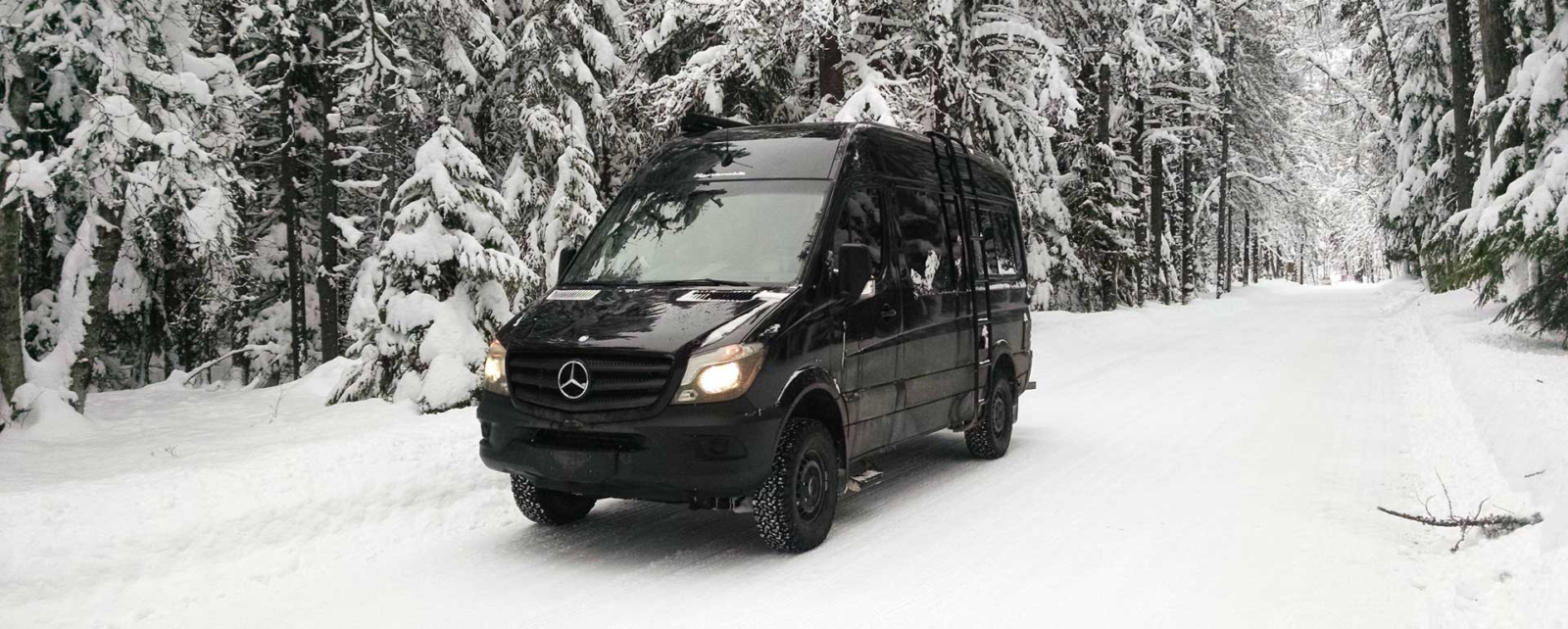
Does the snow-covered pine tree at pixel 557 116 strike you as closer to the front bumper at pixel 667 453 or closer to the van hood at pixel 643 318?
the van hood at pixel 643 318

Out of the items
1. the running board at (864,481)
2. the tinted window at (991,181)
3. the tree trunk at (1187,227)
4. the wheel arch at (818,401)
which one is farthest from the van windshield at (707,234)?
the tree trunk at (1187,227)

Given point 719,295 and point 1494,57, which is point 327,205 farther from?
point 1494,57

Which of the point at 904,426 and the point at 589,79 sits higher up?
the point at 589,79

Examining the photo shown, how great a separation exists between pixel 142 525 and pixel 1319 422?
31.7 feet

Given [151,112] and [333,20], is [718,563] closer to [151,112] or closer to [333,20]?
[151,112]

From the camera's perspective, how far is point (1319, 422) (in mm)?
10047

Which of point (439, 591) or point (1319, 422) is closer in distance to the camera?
point (439, 591)

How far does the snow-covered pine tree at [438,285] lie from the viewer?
35.5ft

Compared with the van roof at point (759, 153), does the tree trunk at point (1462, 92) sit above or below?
above

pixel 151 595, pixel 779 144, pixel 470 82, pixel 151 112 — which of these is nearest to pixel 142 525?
pixel 151 595

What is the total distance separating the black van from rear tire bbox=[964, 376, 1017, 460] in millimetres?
360

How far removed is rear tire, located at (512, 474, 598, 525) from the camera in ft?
20.6

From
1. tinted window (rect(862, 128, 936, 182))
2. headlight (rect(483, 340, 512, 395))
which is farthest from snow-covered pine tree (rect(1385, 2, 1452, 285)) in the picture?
headlight (rect(483, 340, 512, 395))

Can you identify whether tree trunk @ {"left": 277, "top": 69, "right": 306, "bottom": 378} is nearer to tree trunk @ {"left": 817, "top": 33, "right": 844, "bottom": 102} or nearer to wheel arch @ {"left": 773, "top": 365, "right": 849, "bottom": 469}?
tree trunk @ {"left": 817, "top": 33, "right": 844, "bottom": 102}
